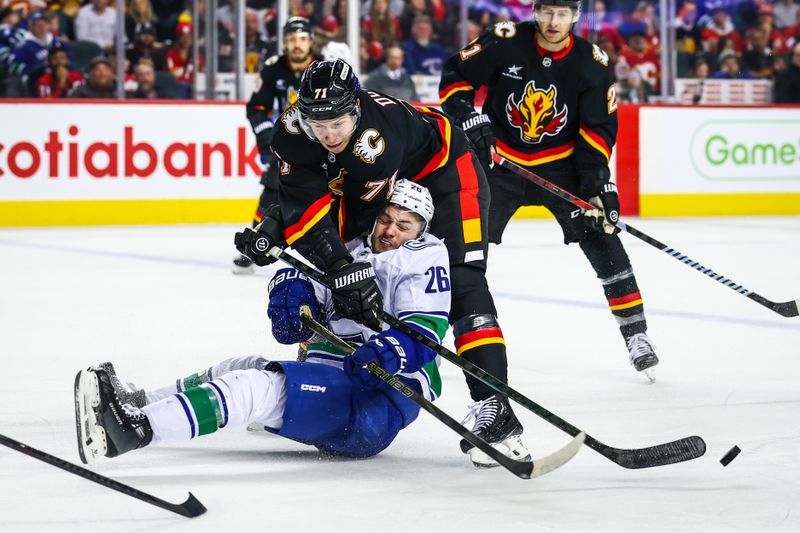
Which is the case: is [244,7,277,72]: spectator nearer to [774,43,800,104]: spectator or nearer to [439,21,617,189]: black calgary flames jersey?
[774,43,800,104]: spectator

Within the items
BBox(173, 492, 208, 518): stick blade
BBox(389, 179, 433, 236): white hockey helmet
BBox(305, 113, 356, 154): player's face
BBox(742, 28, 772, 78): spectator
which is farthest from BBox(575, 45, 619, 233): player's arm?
BBox(742, 28, 772, 78): spectator

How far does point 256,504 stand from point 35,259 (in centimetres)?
492

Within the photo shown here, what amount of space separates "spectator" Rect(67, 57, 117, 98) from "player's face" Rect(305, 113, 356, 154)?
21.1ft

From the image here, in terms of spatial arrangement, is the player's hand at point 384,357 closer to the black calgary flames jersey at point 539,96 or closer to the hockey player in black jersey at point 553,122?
the hockey player in black jersey at point 553,122

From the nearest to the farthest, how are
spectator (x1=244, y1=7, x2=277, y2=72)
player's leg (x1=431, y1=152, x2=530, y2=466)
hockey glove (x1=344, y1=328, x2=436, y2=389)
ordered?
hockey glove (x1=344, y1=328, x2=436, y2=389) < player's leg (x1=431, y1=152, x2=530, y2=466) < spectator (x1=244, y1=7, x2=277, y2=72)

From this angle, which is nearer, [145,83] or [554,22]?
[554,22]

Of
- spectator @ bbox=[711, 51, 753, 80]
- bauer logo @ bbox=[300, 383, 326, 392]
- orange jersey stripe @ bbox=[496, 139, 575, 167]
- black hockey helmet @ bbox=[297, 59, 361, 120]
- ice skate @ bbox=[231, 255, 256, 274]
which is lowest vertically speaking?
ice skate @ bbox=[231, 255, 256, 274]

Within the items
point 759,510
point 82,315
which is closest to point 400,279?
point 759,510

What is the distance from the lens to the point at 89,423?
2.60 meters

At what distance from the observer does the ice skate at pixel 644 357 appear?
12.9ft

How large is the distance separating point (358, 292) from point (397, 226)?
238 millimetres

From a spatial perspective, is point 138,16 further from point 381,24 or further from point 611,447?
point 611,447

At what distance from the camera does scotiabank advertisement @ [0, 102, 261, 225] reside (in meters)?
8.87

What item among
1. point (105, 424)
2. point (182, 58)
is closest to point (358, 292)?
point (105, 424)
